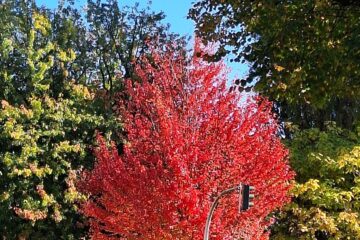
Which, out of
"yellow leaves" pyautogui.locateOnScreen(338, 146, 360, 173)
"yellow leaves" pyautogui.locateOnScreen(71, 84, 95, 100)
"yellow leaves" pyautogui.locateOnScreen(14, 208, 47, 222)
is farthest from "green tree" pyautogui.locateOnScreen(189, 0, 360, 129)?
"yellow leaves" pyautogui.locateOnScreen(71, 84, 95, 100)

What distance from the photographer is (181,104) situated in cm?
2222

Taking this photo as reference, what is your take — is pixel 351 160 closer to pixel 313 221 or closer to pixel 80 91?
Answer: pixel 313 221

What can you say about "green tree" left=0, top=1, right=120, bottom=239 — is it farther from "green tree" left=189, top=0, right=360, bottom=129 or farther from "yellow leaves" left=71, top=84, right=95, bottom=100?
"green tree" left=189, top=0, right=360, bottom=129

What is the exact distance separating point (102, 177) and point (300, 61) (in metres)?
13.4

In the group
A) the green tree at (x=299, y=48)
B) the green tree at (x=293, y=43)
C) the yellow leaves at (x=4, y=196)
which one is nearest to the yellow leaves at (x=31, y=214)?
the yellow leaves at (x=4, y=196)

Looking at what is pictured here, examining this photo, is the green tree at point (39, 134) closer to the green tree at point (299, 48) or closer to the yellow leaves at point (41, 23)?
the yellow leaves at point (41, 23)

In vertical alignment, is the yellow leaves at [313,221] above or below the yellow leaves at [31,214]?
above

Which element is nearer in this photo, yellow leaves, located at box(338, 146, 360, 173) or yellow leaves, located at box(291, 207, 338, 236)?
yellow leaves, located at box(291, 207, 338, 236)

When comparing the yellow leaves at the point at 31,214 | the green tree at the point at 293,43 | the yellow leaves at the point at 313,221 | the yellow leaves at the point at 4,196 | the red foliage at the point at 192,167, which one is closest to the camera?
the green tree at the point at 293,43

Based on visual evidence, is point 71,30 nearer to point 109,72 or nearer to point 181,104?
point 109,72

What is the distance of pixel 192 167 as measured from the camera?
19.4m

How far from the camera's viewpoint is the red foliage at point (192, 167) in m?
18.8

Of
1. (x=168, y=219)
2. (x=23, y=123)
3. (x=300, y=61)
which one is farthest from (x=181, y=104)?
(x=300, y=61)

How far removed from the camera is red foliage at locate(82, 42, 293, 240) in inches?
738
